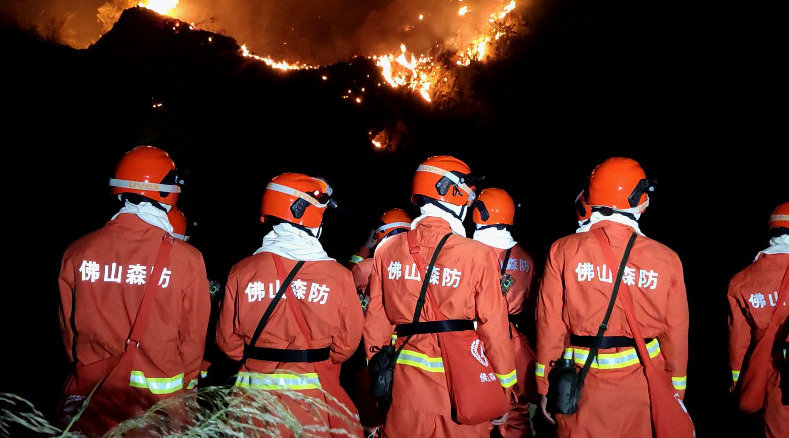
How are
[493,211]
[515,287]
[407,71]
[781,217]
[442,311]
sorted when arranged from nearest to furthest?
[442,311] < [781,217] < [515,287] < [493,211] < [407,71]

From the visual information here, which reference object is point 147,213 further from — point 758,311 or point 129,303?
point 758,311

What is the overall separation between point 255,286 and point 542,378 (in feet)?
8.06

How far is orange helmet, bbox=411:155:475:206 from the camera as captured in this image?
4449 millimetres

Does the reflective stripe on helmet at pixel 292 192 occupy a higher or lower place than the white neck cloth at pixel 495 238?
higher

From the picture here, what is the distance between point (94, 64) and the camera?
780 inches

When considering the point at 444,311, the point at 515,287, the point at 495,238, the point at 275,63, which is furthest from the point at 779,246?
the point at 275,63

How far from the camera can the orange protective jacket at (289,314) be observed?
3.72 m

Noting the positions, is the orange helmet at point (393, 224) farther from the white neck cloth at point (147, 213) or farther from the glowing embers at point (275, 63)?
the glowing embers at point (275, 63)

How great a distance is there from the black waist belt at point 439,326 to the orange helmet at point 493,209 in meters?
2.66

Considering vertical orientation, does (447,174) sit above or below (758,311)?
above

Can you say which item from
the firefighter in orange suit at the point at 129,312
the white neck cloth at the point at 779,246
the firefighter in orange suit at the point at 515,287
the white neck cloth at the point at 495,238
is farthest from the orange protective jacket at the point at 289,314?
the white neck cloth at the point at 779,246

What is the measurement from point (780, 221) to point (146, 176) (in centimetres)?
615

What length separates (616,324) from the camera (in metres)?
3.77

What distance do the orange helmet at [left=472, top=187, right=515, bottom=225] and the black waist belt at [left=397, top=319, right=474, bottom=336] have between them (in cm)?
266
